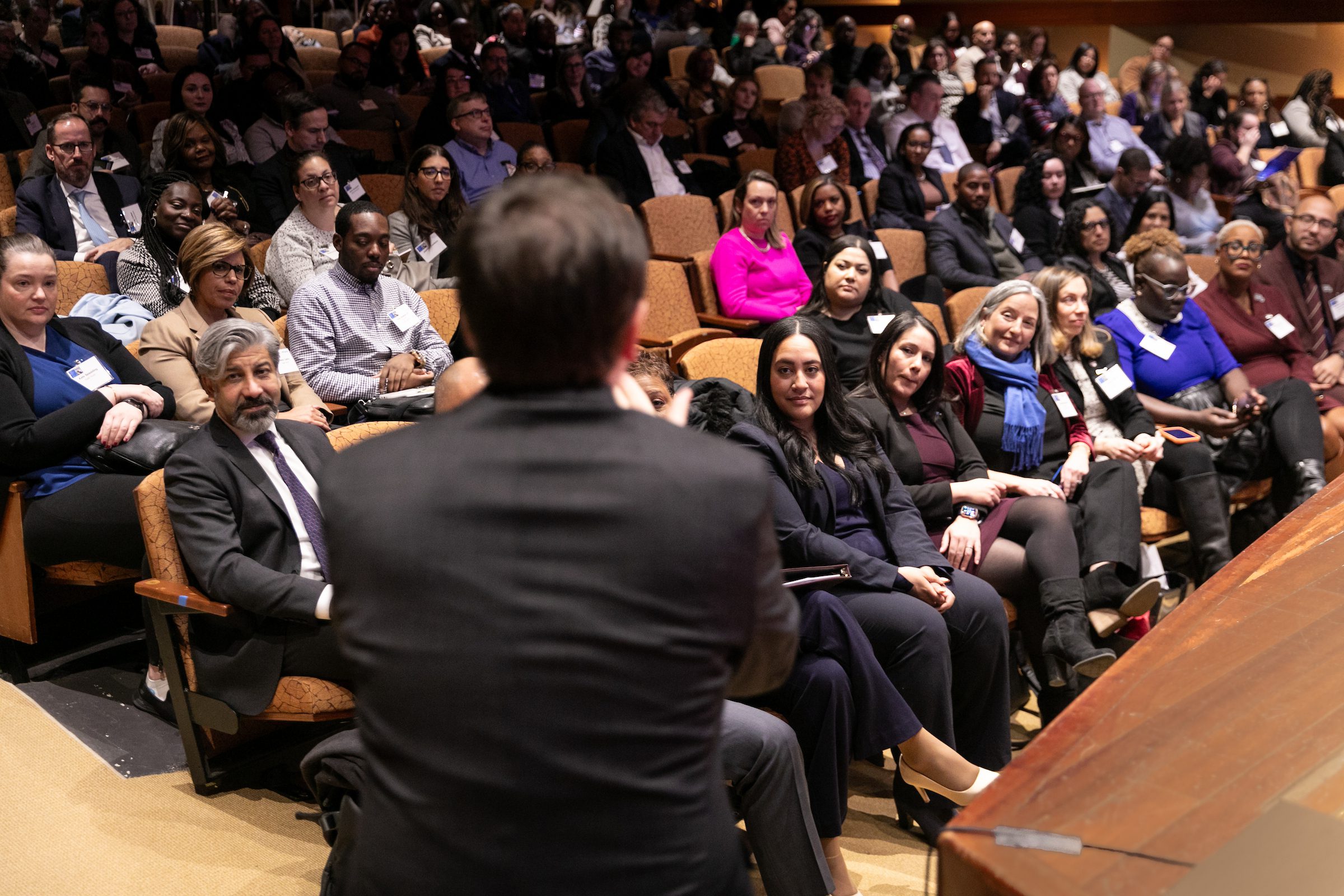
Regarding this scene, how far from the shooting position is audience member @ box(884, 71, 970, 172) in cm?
661

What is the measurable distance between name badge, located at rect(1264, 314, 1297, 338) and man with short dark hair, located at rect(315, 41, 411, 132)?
4225 mm

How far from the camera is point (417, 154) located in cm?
402

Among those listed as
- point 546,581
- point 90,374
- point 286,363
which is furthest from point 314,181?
point 546,581

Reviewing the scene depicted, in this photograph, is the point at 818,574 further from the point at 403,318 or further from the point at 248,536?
the point at 403,318

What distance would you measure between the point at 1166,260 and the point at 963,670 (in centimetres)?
201

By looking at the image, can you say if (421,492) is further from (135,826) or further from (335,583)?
(135,826)

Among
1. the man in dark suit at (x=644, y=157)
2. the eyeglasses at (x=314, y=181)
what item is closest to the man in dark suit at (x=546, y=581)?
the eyeglasses at (x=314, y=181)

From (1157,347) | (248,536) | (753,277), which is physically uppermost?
(753,277)

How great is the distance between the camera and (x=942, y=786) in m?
2.19

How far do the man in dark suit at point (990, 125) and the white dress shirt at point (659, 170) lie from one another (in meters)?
2.53

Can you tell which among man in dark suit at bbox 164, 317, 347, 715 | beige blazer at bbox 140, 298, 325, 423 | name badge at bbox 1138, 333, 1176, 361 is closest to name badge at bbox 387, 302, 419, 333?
beige blazer at bbox 140, 298, 325, 423

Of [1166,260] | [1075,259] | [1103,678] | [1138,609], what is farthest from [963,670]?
[1075,259]

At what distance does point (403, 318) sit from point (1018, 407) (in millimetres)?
1789

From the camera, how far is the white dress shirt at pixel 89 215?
3883 mm
